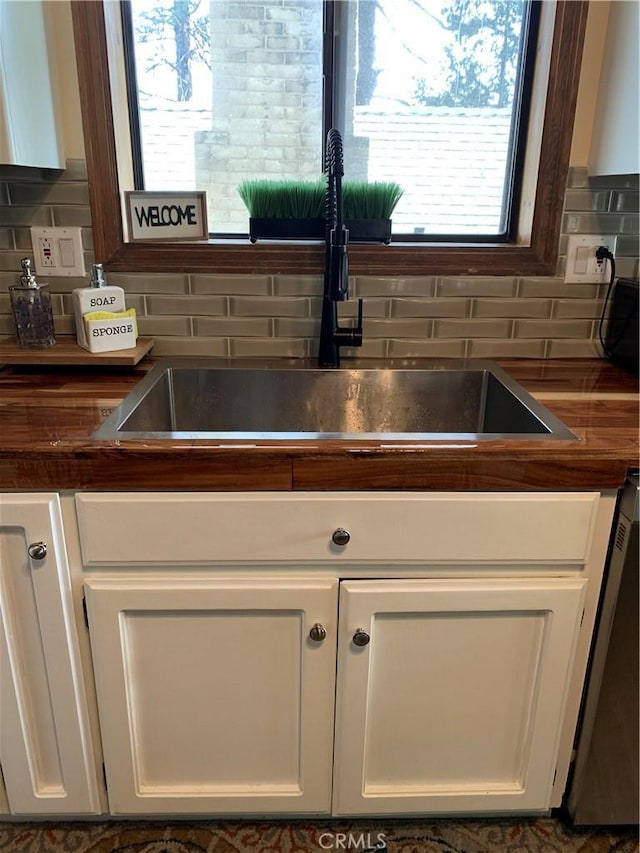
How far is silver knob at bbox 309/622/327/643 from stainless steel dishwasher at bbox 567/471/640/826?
0.51m

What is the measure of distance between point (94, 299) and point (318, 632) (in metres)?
0.89

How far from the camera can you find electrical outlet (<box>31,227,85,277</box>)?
1.47m

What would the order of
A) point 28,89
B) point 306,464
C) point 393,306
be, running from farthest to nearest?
point 393,306 → point 28,89 → point 306,464

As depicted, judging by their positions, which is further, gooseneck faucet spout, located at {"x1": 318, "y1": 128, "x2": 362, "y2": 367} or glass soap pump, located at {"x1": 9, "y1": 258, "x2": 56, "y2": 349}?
glass soap pump, located at {"x1": 9, "y1": 258, "x2": 56, "y2": 349}

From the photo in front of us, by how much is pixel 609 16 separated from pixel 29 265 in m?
1.40

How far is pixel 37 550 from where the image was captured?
1.03 meters

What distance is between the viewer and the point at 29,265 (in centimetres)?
145

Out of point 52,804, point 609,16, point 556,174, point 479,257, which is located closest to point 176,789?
point 52,804

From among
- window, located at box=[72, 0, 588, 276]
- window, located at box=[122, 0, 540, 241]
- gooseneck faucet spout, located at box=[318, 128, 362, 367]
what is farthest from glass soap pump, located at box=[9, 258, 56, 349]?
gooseneck faucet spout, located at box=[318, 128, 362, 367]

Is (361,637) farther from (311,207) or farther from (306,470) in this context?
(311,207)

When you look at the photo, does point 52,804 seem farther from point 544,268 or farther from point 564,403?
point 544,268

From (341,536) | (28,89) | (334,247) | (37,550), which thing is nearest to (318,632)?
(341,536)

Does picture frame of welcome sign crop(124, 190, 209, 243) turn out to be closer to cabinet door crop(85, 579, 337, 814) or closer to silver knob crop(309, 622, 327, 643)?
cabinet door crop(85, 579, 337, 814)

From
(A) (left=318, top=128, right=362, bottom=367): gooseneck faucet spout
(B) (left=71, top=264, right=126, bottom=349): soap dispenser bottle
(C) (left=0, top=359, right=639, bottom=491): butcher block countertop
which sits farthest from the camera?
(B) (left=71, top=264, right=126, bottom=349): soap dispenser bottle
